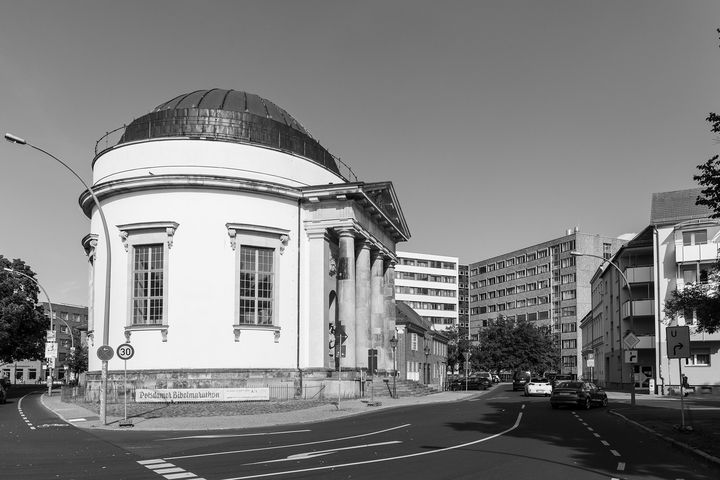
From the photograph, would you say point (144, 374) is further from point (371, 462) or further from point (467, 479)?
point (467, 479)

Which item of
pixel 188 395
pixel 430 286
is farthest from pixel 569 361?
pixel 188 395

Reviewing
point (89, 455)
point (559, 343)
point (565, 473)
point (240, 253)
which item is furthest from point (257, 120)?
point (559, 343)

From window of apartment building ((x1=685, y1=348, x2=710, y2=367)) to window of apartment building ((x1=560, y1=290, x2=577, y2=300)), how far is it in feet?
226

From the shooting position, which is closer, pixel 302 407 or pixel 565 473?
pixel 565 473

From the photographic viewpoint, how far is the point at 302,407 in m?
32.1

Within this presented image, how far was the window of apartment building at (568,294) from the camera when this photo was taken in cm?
12223

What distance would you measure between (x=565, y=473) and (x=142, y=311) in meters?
26.5

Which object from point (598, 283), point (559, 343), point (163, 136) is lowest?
point (559, 343)

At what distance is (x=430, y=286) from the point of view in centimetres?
13875

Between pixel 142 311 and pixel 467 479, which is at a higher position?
pixel 142 311

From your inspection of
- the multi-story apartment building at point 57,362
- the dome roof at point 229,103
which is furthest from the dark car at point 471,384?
the multi-story apartment building at point 57,362

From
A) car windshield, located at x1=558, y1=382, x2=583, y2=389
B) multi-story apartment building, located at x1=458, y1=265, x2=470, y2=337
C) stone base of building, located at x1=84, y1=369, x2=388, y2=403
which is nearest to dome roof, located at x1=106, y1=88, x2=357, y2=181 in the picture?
stone base of building, located at x1=84, y1=369, x2=388, y2=403

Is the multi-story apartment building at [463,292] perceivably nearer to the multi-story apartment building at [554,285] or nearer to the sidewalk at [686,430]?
the multi-story apartment building at [554,285]

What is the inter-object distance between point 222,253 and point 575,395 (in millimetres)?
18121
